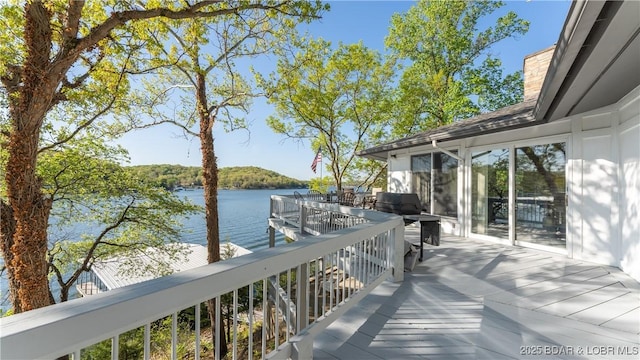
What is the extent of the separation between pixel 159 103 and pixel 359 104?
33.9ft

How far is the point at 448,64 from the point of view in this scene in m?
17.4

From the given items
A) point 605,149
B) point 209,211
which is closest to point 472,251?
point 605,149

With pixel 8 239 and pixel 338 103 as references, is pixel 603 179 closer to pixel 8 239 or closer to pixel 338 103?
pixel 8 239

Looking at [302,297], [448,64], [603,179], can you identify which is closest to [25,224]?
[302,297]

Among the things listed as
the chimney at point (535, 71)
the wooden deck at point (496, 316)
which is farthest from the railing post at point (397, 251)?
the chimney at point (535, 71)

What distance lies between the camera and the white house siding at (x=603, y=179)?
3.78 metres

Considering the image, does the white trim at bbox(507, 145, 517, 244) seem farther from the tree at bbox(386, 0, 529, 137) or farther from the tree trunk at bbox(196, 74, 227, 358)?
the tree at bbox(386, 0, 529, 137)

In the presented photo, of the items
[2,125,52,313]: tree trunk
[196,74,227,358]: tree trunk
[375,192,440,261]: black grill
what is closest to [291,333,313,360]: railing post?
[375,192,440,261]: black grill

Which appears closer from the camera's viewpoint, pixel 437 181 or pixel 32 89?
pixel 32 89

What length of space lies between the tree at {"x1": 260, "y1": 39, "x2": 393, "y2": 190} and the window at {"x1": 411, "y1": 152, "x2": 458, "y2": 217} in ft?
24.4

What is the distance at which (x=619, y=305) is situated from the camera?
3049 millimetres

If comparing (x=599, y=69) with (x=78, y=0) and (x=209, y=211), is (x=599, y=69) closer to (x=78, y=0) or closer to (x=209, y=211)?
(x=78, y=0)

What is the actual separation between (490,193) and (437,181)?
5.19 feet

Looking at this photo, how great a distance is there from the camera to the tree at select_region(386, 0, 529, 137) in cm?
1653
